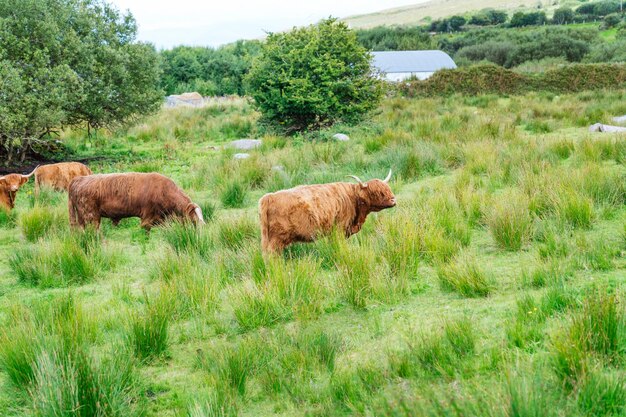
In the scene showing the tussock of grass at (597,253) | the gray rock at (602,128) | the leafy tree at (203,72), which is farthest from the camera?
the leafy tree at (203,72)

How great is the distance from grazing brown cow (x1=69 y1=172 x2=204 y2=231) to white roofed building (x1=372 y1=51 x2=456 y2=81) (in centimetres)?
3900

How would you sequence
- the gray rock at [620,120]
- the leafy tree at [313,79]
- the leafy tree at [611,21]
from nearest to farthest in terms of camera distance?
the gray rock at [620,120] < the leafy tree at [313,79] < the leafy tree at [611,21]

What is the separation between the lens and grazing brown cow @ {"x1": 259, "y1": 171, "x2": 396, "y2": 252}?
17.5ft

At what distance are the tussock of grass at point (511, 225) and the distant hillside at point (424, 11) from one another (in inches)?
4227

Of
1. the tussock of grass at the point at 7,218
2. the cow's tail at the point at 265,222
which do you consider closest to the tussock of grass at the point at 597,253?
the cow's tail at the point at 265,222

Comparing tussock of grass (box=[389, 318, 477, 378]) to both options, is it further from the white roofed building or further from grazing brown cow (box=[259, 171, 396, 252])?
the white roofed building

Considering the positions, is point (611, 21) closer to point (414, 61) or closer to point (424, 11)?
point (414, 61)

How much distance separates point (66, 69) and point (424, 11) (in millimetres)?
133042

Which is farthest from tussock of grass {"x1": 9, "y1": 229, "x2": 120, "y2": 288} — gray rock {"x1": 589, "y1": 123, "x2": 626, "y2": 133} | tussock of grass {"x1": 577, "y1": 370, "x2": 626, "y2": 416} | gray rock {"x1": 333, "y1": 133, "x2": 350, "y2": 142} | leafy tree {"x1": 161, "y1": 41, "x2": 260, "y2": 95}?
leafy tree {"x1": 161, "y1": 41, "x2": 260, "y2": 95}

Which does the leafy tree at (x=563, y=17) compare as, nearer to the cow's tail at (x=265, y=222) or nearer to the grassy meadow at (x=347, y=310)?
the grassy meadow at (x=347, y=310)

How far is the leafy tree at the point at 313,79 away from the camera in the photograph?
14.5 meters

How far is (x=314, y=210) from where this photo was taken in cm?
542

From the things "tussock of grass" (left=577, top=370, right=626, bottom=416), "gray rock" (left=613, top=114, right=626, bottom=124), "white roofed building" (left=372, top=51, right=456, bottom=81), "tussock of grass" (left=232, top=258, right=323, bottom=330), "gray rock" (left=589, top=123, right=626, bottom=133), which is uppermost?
"white roofed building" (left=372, top=51, right=456, bottom=81)

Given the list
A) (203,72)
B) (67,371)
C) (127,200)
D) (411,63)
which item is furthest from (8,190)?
(411,63)
